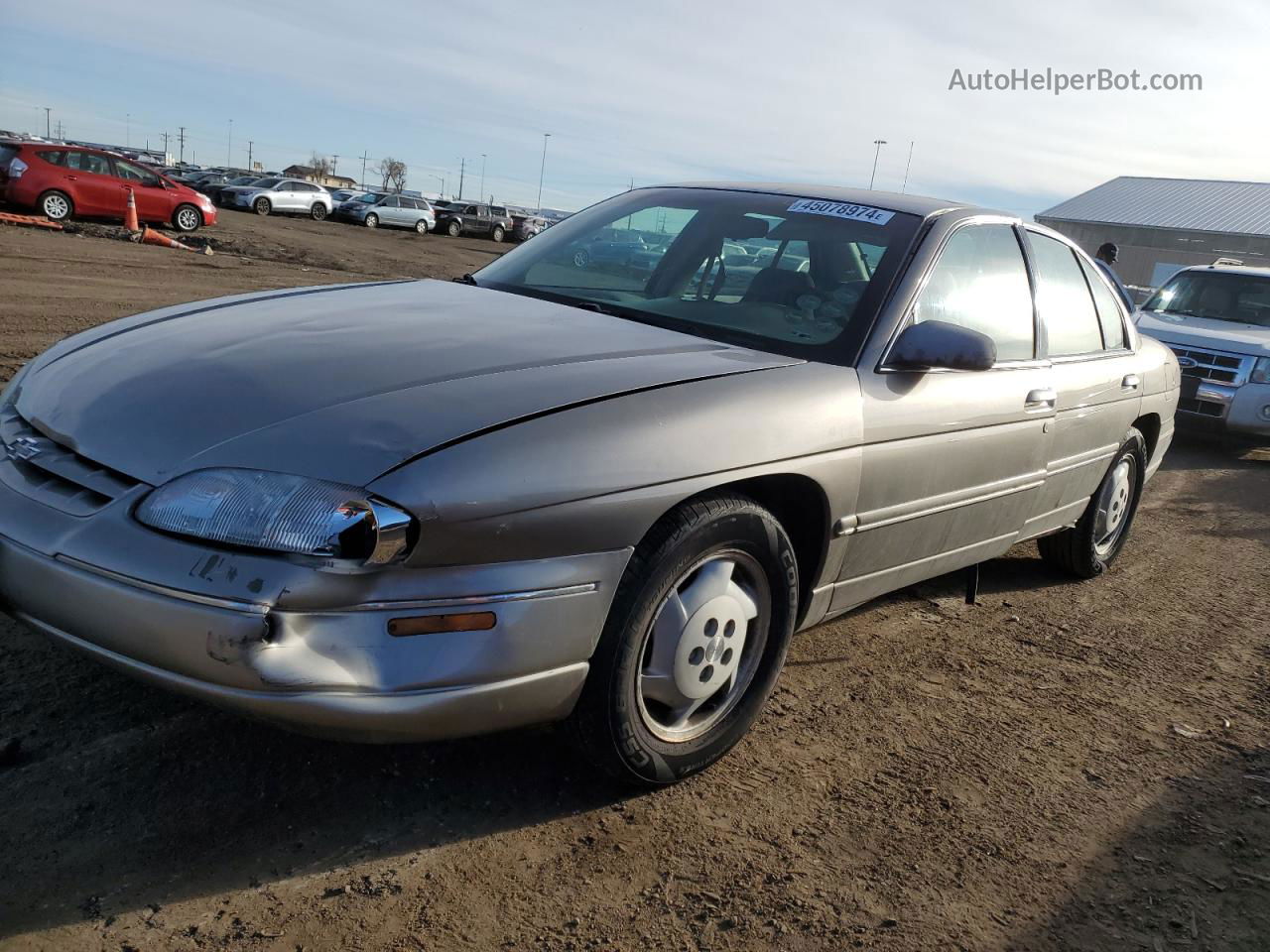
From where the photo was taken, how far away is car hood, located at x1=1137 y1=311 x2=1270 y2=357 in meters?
9.05

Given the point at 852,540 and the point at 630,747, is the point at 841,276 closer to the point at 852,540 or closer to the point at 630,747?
the point at 852,540

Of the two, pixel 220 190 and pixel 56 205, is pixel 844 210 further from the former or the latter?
pixel 220 190

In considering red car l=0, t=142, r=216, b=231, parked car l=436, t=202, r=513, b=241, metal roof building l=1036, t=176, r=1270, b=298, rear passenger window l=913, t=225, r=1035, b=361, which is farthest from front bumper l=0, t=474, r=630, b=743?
metal roof building l=1036, t=176, r=1270, b=298

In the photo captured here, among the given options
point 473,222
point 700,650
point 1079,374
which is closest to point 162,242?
point 1079,374

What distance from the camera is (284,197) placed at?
36.1m

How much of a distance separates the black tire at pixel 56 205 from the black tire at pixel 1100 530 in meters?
19.3

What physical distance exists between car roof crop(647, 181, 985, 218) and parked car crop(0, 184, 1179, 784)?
0.08ft

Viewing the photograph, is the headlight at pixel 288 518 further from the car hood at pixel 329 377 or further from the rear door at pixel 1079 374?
the rear door at pixel 1079 374

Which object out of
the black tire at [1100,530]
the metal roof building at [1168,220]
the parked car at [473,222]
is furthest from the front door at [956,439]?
the metal roof building at [1168,220]

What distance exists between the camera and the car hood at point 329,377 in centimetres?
218

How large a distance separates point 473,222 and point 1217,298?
3336 centimetres

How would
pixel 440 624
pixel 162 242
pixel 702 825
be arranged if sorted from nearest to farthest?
1. pixel 440 624
2. pixel 702 825
3. pixel 162 242

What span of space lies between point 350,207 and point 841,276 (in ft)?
124

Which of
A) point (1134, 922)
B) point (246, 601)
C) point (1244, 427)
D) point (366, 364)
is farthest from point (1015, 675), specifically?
point (1244, 427)
